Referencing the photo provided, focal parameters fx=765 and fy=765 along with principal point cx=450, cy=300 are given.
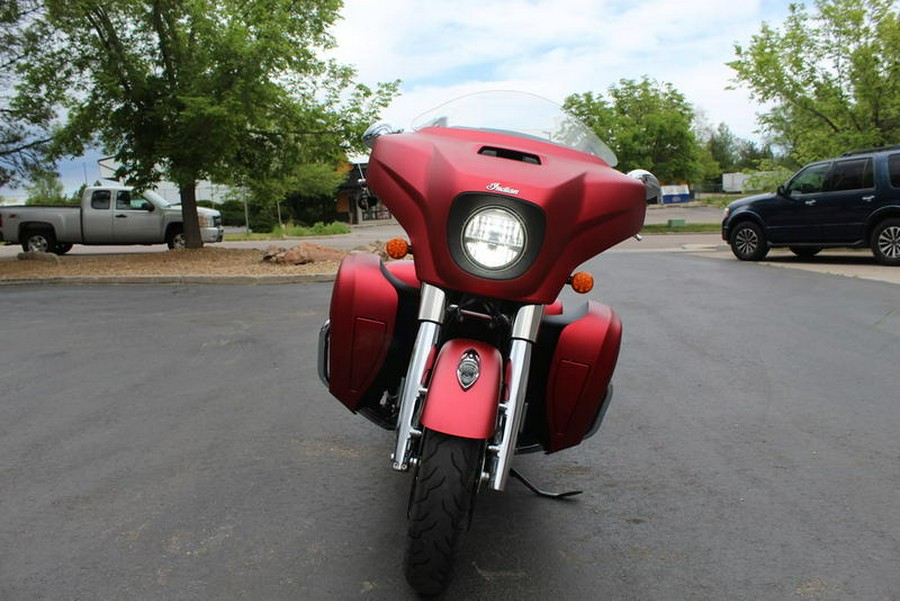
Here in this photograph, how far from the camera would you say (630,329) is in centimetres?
816

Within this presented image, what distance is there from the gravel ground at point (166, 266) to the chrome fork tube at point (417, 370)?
10459 mm

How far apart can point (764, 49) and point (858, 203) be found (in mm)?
6715

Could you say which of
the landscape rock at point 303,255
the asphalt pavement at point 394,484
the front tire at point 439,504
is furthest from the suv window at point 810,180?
the front tire at point 439,504

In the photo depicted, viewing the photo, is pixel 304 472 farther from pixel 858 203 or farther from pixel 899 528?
pixel 858 203

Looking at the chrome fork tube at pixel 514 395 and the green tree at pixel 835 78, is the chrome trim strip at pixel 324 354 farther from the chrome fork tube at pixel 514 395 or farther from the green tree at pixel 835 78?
the green tree at pixel 835 78

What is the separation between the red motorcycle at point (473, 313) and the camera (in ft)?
8.53

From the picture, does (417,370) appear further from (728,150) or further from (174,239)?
(728,150)

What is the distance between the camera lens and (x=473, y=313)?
9.75 feet

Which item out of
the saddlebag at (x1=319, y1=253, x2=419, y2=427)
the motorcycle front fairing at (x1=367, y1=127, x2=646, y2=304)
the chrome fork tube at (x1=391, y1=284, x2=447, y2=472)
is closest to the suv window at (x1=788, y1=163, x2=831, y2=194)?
the motorcycle front fairing at (x1=367, y1=127, x2=646, y2=304)

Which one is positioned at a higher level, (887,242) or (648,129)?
(648,129)

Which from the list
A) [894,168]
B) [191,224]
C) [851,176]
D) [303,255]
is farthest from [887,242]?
[191,224]

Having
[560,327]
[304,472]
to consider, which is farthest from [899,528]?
[304,472]

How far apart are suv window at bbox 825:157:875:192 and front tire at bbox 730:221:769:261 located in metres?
1.56

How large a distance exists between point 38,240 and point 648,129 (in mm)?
26155
